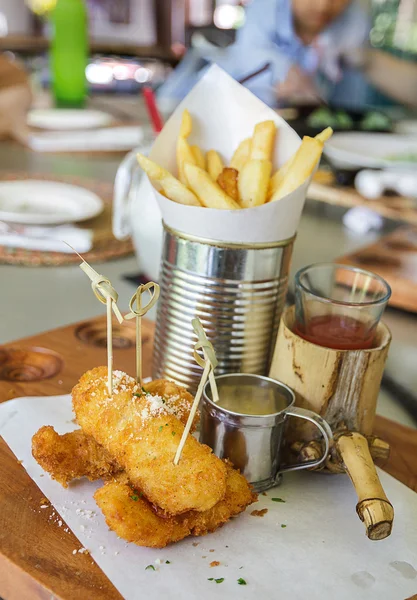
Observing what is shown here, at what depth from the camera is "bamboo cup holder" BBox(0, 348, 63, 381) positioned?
127cm

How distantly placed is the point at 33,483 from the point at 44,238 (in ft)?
3.22

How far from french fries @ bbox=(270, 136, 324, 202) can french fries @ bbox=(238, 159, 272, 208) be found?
0.11ft

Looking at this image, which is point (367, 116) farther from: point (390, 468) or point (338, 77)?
point (390, 468)

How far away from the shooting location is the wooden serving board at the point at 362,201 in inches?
90.3

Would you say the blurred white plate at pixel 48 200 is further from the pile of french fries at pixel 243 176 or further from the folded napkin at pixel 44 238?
the pile of french fries at pixel 243 176

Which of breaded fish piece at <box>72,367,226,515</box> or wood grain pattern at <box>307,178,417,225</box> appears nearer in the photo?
breaded fish piece at <box>72,367,226,515</box>

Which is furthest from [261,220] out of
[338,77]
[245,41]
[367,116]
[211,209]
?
[338,77]

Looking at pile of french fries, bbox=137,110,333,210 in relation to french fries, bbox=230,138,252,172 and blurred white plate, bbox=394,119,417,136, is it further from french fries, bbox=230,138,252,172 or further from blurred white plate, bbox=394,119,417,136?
blurred white plate, bbox=394,119,417,136

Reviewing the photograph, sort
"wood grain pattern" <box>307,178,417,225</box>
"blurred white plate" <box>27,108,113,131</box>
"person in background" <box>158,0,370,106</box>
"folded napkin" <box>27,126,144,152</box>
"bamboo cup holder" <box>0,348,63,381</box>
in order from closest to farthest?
"bamboo cup holder" <box>0,348,63,381</box>, "wood grain pattern" <box>307,178,417,225</box>, "folded napkin" <box>27,126,144,152</box>, "blurred white plate" <box>27,108,113,131</box>, "person in background" <box>158,0,370,106</box>

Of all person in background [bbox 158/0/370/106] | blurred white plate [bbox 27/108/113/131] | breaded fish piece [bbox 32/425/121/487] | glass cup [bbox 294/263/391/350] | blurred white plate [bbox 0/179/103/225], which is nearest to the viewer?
breaded fish piece [bbox 32/425/121/487]

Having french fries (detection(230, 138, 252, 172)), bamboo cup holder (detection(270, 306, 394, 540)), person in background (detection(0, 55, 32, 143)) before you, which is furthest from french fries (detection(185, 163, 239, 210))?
person in background (detection(0, 55, 32, 143))

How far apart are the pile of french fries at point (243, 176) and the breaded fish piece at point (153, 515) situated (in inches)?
17.2

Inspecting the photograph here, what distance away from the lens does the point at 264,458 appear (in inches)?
39.0

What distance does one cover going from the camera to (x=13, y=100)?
294 cm
